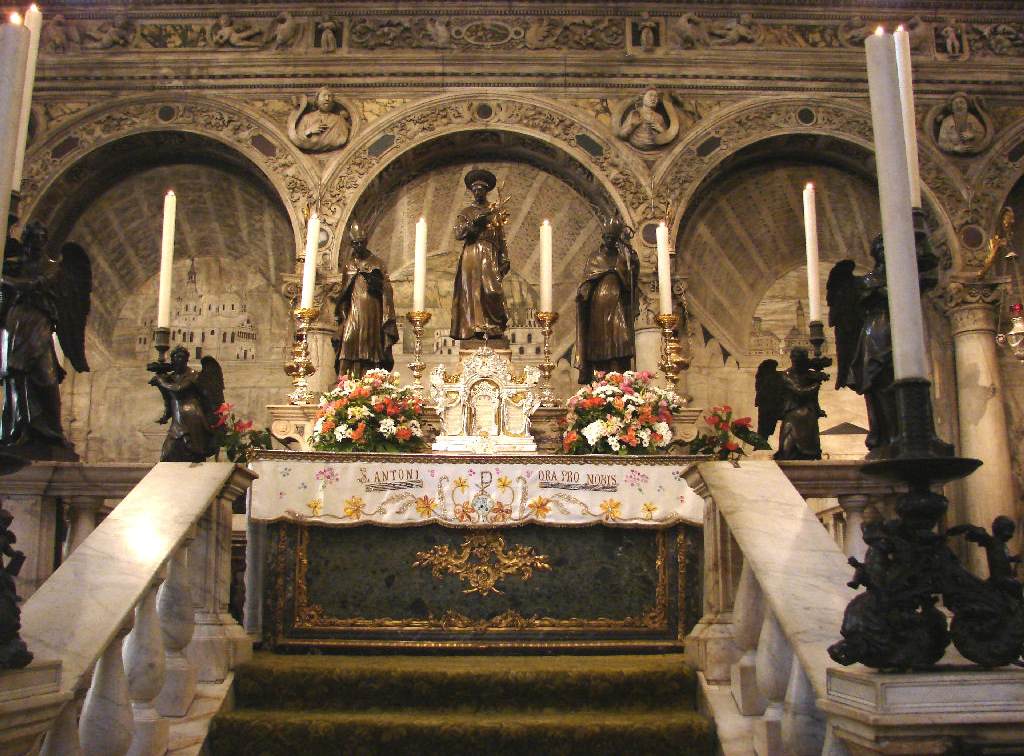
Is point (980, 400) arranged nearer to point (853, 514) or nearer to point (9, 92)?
point (853, 514)

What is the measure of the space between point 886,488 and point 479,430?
9.52ft

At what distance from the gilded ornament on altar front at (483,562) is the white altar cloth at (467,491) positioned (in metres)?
0.13

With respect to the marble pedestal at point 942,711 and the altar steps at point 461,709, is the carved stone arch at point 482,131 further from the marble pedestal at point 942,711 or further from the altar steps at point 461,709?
the marble pedestal at point 942,711

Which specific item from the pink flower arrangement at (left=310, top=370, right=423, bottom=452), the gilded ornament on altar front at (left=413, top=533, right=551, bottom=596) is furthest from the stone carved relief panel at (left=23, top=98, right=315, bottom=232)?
the gilded ornament on altar front at (left=413, top=533, right=551, bottom=596)

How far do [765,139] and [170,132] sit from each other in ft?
22.2

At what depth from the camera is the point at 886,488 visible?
17.6 ft

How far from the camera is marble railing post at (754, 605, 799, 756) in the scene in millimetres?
3564

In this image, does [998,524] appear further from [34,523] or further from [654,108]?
[654,108]

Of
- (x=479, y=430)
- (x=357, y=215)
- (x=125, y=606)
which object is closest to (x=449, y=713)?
(x=125, y=606)

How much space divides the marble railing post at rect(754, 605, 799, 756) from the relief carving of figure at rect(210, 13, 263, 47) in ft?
34.0

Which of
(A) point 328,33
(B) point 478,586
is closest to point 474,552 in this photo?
(B) point 478,586

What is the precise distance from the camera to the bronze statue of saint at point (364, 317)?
8.83 metres

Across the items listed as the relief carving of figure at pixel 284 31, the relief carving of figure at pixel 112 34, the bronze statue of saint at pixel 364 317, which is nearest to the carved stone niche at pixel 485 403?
the bronze statue of saint at pixel 364 317

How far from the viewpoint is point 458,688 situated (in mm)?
4438
